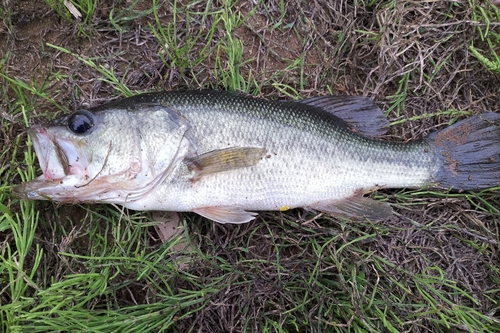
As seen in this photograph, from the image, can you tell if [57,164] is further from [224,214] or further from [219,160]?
[224,214]

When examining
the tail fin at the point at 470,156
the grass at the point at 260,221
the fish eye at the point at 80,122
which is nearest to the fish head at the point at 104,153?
the fish eye at the point at 80,122

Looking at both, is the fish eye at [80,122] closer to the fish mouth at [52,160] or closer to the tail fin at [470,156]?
the fish mouth at [52,160]

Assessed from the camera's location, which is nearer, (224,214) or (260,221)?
(224,214)

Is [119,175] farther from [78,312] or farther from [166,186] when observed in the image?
[78,312]

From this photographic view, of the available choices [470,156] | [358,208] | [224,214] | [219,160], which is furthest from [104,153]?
[470,156]

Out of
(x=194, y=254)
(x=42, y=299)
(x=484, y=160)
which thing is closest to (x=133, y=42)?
(x=194, y=254)

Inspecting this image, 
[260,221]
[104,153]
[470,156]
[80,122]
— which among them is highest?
[80,122]

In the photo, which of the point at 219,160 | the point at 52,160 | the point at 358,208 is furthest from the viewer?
the point at 358,208

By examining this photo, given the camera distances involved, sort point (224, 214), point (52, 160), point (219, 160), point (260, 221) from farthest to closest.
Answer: point (260, 221) < point (224, 214) < point (219, 160) < point (52, 160)
